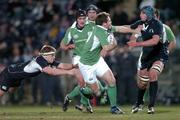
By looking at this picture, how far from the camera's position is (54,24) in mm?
28328

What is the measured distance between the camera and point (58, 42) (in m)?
27.2

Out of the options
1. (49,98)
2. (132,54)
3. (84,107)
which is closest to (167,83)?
(132,54)

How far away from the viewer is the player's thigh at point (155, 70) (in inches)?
710

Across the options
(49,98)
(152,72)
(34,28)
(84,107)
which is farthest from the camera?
(34,28)

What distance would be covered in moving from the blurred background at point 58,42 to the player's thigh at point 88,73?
5561 millimetres

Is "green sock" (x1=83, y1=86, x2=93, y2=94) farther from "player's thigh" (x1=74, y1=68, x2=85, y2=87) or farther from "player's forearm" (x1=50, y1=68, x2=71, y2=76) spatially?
"player's forearm" (x1=50, y1=68, x2=71, y2=76)

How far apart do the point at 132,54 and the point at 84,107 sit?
7.58 meters

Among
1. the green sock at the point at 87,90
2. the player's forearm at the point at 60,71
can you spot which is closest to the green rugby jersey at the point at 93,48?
the green sock at the point at 87,90

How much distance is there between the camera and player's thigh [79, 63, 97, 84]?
18.8m

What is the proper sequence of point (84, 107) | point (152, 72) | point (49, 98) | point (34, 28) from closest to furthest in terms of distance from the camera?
point (152, 72)
point (84, 107)
point (49, 98)
point (34, 28)

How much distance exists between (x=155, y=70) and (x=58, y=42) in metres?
9.51

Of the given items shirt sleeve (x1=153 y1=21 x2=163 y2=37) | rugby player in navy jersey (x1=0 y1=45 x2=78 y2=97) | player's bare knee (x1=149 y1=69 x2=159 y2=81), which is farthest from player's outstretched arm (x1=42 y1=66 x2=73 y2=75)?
shirt sleeve (x1=153 y1=21 x2=163 y2=37)

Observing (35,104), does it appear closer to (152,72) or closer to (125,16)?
(125,16)

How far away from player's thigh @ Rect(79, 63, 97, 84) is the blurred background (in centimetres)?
556
